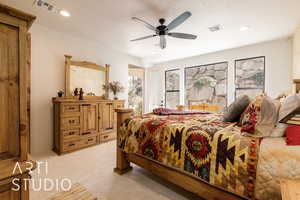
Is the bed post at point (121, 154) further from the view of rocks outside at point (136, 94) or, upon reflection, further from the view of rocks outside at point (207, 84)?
the view of rocks outside at point (136, 94)

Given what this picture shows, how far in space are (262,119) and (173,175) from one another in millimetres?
1042

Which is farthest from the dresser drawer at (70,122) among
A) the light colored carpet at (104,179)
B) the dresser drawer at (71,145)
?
the light colored carpet at (104,179)

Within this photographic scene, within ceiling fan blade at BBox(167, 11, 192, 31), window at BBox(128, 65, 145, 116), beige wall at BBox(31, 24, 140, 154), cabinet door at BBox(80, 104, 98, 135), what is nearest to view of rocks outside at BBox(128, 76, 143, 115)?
window at BBox(128, 65, 145, 116)

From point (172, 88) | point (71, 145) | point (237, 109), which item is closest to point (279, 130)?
point (237, 109)

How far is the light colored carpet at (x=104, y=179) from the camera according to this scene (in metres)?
1.66

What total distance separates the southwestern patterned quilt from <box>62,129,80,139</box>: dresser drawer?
5.79ft

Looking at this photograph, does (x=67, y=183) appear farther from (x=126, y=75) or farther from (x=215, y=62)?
(x=215, y=62)

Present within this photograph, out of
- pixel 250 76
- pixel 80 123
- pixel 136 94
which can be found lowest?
pixel 80 123

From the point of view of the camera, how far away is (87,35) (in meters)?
3.36

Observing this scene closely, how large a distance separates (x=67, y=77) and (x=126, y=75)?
1.92 meters

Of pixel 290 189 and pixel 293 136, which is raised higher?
pixel 293 136

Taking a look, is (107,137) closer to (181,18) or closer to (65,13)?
(65,13)

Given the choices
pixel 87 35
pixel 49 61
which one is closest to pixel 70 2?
pixel 87 35

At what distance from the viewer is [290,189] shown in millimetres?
787
